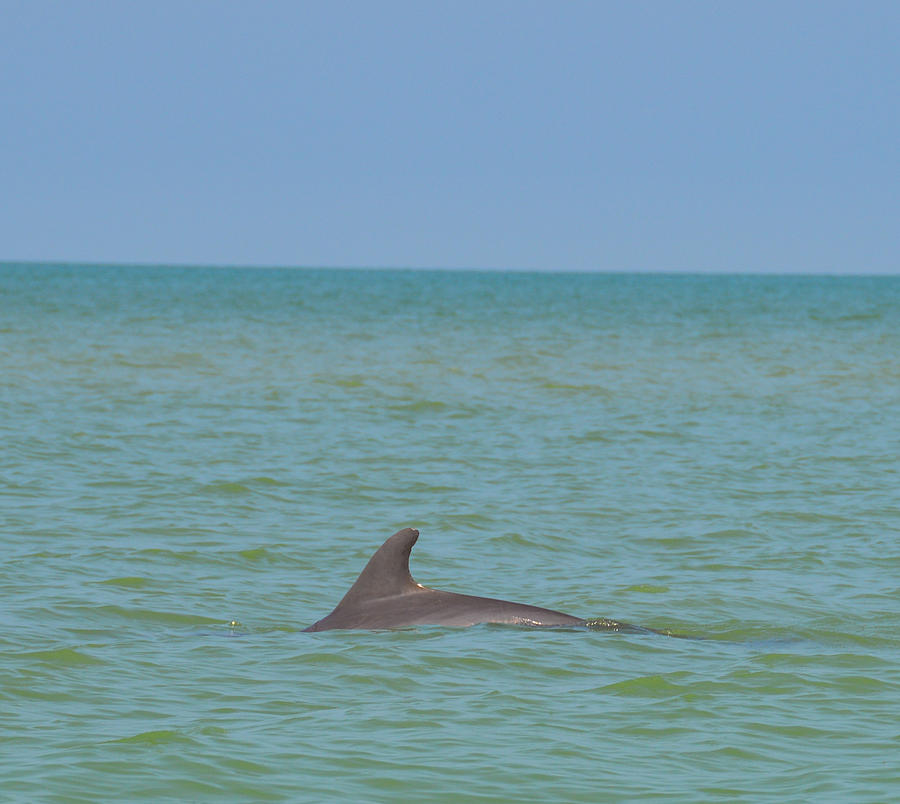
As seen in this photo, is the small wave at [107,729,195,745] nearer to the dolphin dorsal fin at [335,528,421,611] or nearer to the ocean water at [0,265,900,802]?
the ocean water at [0,265,900,802]

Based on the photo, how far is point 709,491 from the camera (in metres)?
19.8

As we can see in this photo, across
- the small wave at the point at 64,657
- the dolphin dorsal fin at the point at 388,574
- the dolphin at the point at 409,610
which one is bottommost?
the small wave at the point at 64,657

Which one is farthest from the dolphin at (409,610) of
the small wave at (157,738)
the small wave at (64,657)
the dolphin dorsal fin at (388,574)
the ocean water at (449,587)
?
the small wave at (157,738)

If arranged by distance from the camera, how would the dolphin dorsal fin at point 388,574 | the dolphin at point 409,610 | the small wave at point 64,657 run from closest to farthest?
the small wave at point 64,657 < the dolphin dorsal fin at point 388,574 < the dolphin at point 409,610

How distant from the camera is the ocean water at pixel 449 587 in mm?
8586

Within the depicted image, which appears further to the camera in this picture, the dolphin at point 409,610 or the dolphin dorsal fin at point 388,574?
the dolphin at point 409,610

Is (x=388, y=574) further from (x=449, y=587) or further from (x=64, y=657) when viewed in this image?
(x=449, y=587)

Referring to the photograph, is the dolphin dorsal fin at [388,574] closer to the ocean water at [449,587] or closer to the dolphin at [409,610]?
the dolphin at [409,610]

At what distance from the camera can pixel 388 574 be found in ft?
37.6

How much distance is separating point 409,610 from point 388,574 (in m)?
0.34

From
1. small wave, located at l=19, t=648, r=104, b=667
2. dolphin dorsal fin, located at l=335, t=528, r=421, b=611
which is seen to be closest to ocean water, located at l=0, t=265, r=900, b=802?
small wave, located at l=19, t=648, r=104, b=667

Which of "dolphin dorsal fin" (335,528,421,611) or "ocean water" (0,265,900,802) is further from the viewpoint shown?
"dolphin dorsal fin" (335,528,421,611)

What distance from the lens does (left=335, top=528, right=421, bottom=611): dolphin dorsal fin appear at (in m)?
11.1

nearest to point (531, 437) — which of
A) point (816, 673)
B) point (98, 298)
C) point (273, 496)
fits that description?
point (273, 496)
